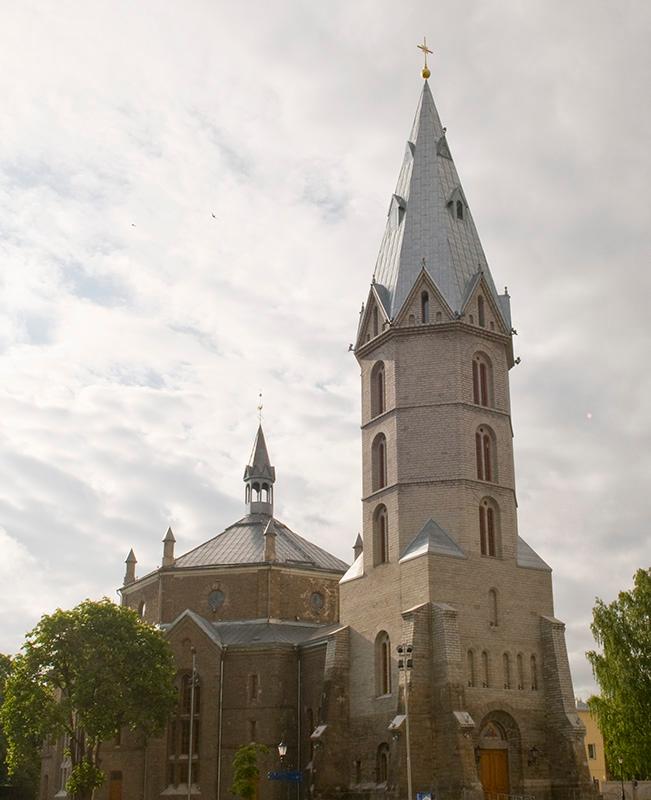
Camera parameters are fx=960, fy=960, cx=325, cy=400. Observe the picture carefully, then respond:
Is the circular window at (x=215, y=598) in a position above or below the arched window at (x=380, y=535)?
below

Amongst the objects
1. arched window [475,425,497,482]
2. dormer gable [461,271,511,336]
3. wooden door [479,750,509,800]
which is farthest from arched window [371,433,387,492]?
wooden door [479,750,509,800]

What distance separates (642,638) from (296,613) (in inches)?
863

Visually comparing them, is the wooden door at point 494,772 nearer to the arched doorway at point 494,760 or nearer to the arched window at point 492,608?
the arched doorway at point 494,760

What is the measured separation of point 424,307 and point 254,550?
21.6 meters

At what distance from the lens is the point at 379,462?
51.0 meters

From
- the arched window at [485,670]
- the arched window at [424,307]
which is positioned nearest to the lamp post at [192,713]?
the arched window at [485,670]

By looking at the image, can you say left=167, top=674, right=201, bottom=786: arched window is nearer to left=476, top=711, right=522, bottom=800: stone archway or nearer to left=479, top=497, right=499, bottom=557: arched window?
left=476, top=711, right=522, bottom=800: stone archway

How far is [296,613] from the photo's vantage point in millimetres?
60812

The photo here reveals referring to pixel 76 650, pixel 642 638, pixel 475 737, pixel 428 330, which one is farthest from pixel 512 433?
pixel 76 650

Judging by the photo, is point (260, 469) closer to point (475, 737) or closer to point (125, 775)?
point (125, 775)

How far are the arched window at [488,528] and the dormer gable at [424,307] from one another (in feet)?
32.7

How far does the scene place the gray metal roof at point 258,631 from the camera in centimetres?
5634

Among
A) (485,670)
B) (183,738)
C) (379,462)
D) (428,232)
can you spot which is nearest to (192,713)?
(183,738)

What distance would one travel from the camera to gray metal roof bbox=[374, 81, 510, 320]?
52.7 m
